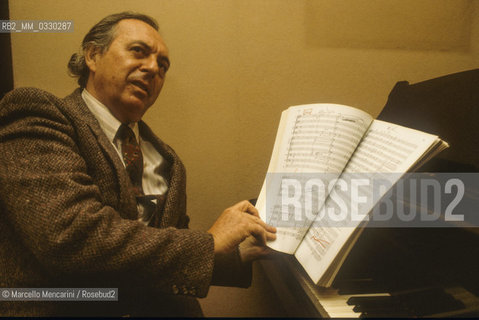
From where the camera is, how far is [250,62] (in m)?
1.21

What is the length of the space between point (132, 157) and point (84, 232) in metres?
0.37

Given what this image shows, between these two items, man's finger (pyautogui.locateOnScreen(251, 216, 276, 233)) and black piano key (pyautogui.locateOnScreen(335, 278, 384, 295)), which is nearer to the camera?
black piano key (pyautogui.locateOnScreen(335, 278, 384, 295))

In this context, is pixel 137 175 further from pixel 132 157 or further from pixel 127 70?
pixel 127 70

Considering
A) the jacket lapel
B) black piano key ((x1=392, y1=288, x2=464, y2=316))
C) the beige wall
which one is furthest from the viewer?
the beige wall

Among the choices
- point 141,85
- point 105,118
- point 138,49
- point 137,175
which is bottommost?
point 137,175

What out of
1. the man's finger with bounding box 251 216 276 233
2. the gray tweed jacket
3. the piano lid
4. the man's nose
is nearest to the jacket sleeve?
the gray tweed jacket

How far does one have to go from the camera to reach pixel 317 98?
126 cm

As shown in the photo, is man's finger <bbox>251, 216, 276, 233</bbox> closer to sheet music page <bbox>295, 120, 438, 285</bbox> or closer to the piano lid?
sheet music page <bbox>295, 120, 438, 285</bbox>

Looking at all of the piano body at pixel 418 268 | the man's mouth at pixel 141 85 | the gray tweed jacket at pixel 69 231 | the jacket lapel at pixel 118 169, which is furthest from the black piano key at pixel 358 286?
the man's mouth at pixel 141 85

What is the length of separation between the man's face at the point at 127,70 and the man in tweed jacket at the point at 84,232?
0.11 m

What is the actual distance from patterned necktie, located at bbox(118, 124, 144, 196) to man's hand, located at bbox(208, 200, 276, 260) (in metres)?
0.31

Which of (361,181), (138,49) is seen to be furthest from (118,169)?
(361,181)

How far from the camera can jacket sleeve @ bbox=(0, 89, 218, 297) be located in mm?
549

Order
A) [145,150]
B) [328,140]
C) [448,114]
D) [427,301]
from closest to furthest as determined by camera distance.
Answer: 1. [427,301]
2. [328,140]
3. [448,114]
4. [145,150]
